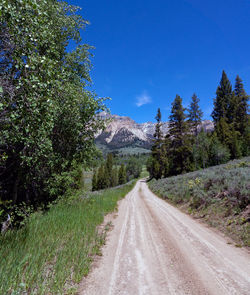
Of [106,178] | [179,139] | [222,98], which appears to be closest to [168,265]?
[179,139]

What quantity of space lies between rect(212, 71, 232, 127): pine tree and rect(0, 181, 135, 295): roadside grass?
53.3 metres

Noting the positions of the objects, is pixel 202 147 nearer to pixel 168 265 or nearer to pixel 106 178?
pixel 168 265

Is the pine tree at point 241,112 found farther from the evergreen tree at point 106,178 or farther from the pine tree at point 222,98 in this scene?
the evergreen tree at point 106,178

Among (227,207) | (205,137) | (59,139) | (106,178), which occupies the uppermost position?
(205,137)

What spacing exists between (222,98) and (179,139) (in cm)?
2767

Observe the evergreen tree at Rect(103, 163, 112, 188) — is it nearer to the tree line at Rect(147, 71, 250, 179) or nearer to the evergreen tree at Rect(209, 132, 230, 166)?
the tree line at Rect(147, 71, 250, 179)

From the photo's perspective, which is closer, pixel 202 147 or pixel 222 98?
pixel 202 147

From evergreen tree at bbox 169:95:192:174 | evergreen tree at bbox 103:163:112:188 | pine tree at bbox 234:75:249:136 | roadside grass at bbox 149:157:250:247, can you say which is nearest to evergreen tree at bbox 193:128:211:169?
evergreen tree at bbox 169:95:192:174

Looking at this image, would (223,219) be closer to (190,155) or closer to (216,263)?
(216,263)

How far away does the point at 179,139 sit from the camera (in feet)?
105

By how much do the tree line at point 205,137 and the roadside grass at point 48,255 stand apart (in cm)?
2928

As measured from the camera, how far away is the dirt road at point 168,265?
9.77 feet

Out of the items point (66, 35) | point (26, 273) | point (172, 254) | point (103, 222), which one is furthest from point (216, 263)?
point (66, 35)

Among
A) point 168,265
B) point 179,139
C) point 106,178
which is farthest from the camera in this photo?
point 106,178
